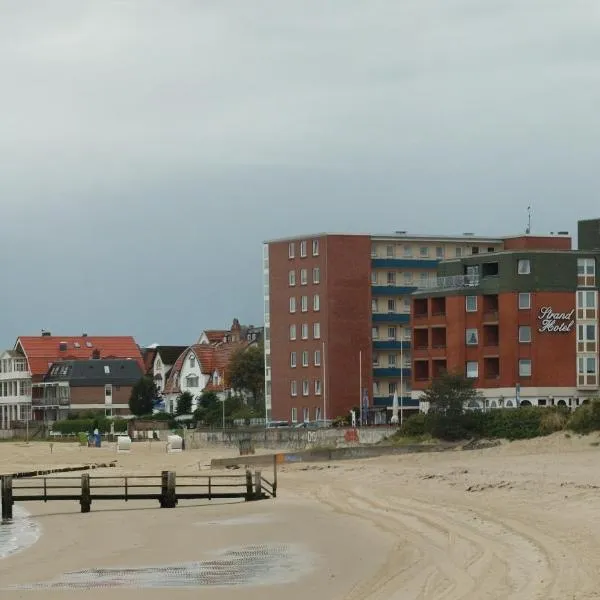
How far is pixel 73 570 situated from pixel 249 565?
3803mm

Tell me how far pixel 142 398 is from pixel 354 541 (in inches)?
4511

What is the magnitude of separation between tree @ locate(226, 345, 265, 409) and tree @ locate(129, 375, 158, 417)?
17761 millimetres

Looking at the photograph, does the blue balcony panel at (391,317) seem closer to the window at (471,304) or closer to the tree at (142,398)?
the window at (471,304)

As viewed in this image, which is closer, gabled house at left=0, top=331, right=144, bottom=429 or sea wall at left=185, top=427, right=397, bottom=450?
sea wall at left=185, top=427, right=397, bottom=450

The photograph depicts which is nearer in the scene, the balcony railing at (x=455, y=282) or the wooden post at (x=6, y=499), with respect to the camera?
the wooden post at (x=6, y=499)

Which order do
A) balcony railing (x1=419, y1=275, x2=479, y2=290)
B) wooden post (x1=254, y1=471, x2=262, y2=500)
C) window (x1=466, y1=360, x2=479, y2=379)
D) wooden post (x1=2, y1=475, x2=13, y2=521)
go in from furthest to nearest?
balcony railing (x1=419, y1=275, x2=479, y2=290), window (x1=466, y1=360, x2=479, y2=379), wooden post (x1=254, y1=471, x2=262, y2=500), wooden post (x1=2, y1=475, x2=13, y2=521)

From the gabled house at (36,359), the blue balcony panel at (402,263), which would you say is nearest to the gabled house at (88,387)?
the gabled house at (36,359)

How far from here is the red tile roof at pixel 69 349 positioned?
158m

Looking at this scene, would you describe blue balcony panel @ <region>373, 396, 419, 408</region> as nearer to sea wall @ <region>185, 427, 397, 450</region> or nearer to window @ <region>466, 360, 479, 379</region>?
window @ <region>466, 360, 479, 379</region>

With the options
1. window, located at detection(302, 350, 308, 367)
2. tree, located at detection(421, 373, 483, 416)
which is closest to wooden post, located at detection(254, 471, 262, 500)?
tree, located at detection(421, 373, 483, 416)

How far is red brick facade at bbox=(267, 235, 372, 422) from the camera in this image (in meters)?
109

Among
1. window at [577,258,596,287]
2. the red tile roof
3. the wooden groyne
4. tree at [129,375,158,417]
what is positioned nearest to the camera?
the wooden groyne

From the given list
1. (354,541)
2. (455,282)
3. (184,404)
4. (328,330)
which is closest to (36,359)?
(184,404)

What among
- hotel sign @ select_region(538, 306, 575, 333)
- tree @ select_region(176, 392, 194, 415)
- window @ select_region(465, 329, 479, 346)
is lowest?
tree @ select_region(176, 392, 194, 415)
